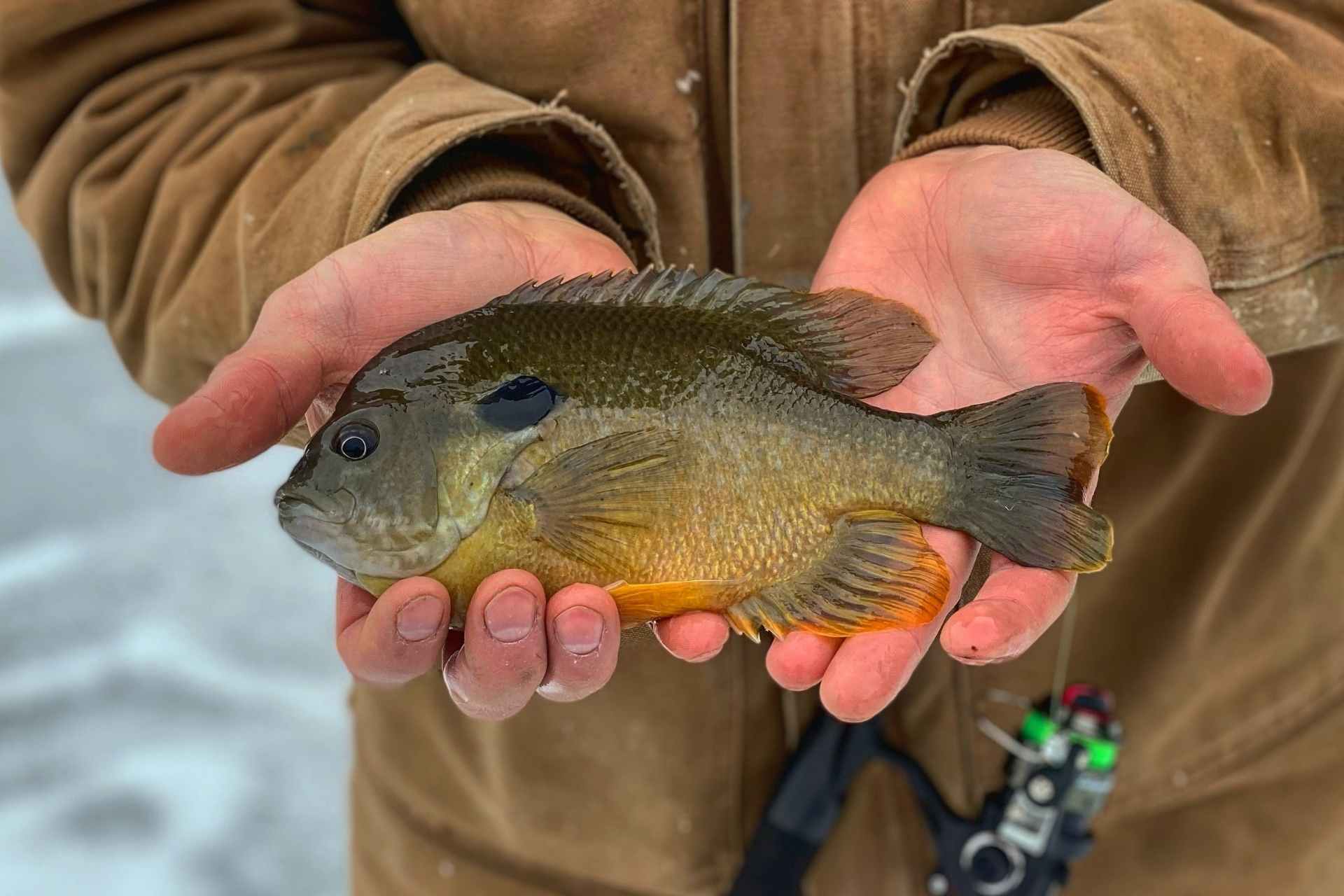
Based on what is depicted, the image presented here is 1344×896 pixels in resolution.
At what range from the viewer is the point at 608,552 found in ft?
3.80

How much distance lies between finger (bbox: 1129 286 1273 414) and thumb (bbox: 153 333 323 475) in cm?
87

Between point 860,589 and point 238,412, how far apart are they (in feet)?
2.24

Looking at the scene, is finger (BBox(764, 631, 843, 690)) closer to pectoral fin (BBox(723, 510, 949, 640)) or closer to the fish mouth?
pectoral fin (BBox(723, 510, 949, 640))

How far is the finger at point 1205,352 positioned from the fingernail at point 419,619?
74 centimetres

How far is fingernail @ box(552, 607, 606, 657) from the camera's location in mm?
1048

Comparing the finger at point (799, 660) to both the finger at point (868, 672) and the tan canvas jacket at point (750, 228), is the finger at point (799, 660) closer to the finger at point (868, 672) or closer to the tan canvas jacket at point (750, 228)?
the finger at point (868, 672)

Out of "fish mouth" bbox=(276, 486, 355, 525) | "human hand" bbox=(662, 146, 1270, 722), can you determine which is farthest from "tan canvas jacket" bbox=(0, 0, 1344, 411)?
"fish mouth" bbox=(276, 486, 355, 525)

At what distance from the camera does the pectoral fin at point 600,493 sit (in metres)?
1.15

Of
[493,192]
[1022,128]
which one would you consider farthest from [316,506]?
[1022,128]

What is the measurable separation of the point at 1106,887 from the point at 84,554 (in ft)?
10.7

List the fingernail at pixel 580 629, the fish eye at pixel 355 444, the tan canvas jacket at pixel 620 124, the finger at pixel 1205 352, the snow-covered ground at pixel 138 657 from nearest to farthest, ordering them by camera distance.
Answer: the finger at pixel 1205 352
the fingernail at pixel 580 629
the fish eye at pixel 355 444
the tan canvas jacket at pixel 620 124
the snow-covered ground at pixel 138 657

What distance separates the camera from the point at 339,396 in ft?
4.21

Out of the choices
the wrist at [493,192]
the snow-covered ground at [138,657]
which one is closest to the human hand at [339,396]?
the wrist at [493,192]

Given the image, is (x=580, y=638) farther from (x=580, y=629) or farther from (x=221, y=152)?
(x=221, y=152)
